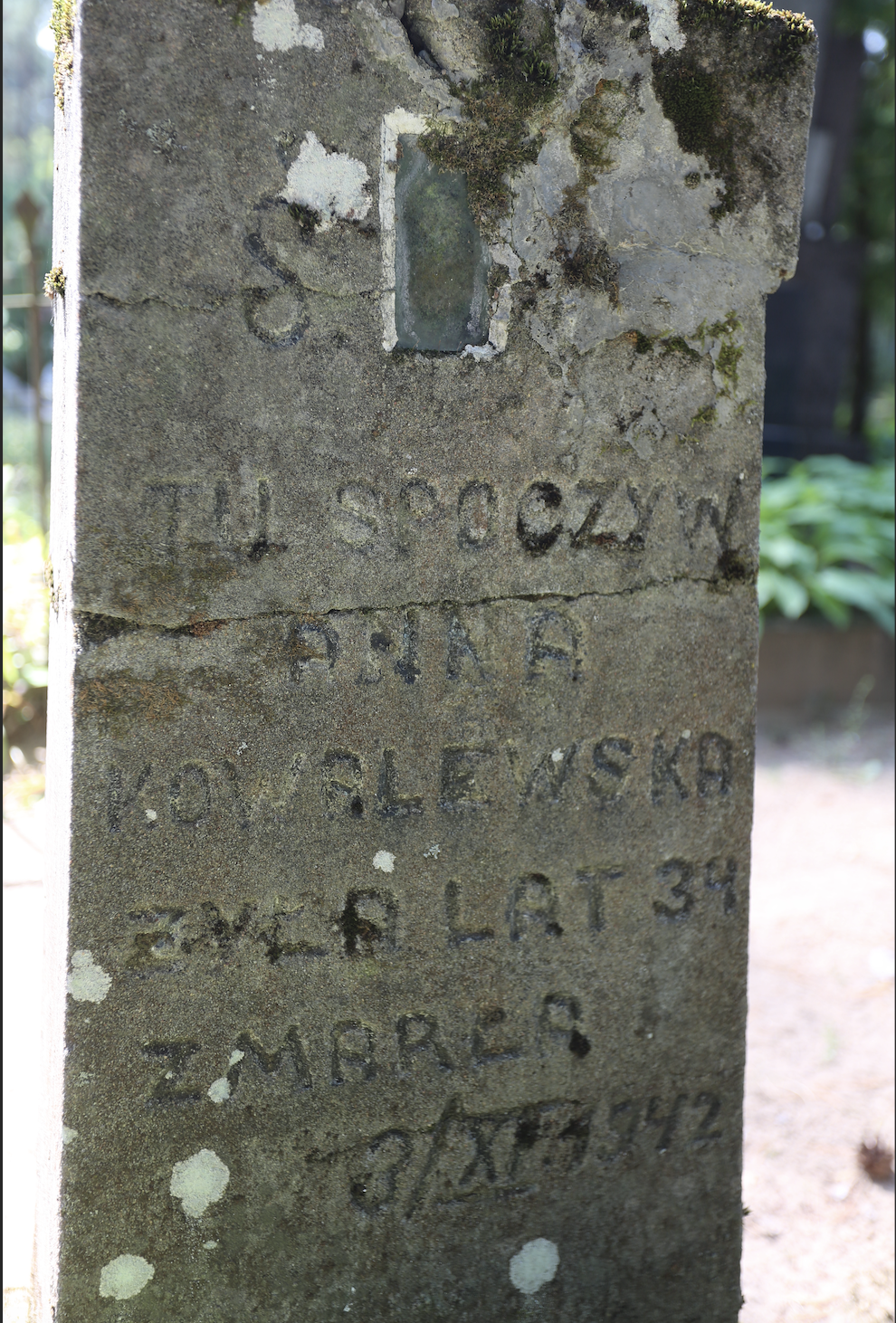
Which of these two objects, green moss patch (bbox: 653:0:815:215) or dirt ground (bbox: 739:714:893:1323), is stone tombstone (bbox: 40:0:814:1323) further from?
dirt ground (bbox: 739:714:893:1323)

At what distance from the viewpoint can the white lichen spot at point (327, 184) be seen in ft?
5.03

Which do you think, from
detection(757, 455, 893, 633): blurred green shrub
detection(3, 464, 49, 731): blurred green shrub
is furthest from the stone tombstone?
detection(757, 455, 893, 633): blurred green shrub

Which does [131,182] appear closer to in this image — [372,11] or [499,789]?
[372,11]

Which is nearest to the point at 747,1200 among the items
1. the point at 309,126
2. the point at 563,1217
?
the point at 563,1217

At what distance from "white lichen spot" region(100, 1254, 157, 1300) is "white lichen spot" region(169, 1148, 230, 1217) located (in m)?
0.09

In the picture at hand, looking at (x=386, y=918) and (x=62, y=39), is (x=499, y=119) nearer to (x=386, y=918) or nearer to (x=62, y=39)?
(x=62, y=39)

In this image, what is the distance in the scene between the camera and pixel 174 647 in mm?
1546

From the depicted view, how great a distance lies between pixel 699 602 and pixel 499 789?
493 mm

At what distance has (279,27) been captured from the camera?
4.89ft

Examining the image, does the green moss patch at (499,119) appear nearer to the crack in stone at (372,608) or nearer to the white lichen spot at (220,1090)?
the crack in stone at (372,608)

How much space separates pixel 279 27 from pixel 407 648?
3.00ft

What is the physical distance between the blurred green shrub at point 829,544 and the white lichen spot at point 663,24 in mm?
4786

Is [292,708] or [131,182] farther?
[292,708]

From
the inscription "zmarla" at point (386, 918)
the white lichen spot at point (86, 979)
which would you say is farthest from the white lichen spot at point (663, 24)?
the white lichen spot at point (86, 979)
